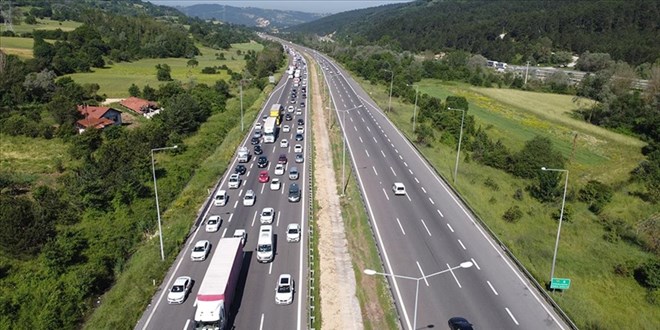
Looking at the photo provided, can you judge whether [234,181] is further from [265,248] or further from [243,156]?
[265,248]

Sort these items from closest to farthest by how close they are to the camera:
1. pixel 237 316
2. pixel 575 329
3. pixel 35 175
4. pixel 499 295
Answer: pixel 575 329, pixel 237 316, pixel 499 295, pixel 35 175

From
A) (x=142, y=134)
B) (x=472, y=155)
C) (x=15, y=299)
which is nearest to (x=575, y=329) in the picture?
(x=15, y=299)

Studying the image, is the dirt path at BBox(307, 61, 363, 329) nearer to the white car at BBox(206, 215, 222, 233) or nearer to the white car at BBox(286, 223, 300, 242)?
the white car at BBox(286, 223, 300, 242)

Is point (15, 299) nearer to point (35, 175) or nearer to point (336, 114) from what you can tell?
point (35, 175)

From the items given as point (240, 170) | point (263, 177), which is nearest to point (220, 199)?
point (263, 177)

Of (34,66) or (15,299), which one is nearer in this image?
(15,299)

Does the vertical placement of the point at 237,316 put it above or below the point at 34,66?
below

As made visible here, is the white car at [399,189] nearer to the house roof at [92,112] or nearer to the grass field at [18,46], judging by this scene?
the house roof at [92,112]

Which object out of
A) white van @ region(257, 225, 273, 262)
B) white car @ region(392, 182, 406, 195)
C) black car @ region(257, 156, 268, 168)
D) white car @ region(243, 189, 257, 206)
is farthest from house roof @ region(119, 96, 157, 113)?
white van @ region(257, 225, 273, 262)
